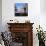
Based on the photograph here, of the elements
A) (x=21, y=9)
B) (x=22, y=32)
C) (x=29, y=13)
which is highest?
(x=21, y=9)

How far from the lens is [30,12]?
6316mm

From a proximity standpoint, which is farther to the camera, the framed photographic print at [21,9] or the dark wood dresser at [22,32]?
the framed photographic print at [21,9]

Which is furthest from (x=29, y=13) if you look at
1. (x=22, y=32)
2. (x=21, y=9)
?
(x=22, y=32)

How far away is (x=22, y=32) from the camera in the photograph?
20.4 feet

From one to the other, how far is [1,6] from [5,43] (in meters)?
2.06

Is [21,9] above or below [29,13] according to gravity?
above

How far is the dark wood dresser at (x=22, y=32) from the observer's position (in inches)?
242

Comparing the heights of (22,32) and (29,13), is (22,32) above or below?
below

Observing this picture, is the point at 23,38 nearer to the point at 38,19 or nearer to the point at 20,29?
the point at 20,29

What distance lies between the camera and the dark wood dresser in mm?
6145

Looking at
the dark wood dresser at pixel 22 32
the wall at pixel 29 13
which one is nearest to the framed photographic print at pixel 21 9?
the wall at pixel 29 13

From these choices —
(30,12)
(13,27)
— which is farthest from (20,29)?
(30,12)

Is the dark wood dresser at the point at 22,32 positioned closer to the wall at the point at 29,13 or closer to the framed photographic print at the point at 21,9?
the wall at the point at 29,13

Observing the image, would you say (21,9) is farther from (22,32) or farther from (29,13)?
(22,32)
